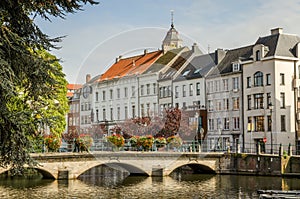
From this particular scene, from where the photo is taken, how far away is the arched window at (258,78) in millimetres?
59481

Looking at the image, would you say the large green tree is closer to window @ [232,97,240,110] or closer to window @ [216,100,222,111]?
window @ [232,97,240,110]

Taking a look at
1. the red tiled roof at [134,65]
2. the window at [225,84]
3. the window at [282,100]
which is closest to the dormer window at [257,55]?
the window at [282,100]

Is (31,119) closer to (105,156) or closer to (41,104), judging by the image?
(41,104)

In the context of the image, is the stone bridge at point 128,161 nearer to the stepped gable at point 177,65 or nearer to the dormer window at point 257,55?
the stepped gable at point 177,65

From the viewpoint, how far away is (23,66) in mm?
12633

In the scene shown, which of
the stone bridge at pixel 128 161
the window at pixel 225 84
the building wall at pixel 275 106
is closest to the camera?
the stone bridge at pixel 128 161

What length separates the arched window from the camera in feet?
195

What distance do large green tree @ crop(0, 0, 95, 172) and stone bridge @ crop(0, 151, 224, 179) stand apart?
2651 cm

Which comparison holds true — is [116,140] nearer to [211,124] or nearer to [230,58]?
[211,124]

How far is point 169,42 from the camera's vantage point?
7912cm

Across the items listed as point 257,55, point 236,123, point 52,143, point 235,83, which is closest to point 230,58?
point 235,83

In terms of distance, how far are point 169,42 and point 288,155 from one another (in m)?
36.0

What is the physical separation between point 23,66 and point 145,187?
25.7m

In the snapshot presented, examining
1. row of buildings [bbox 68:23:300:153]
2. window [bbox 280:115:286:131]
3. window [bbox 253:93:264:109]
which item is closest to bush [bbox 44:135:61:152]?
row of buildings [bbox 68:23:300:153]
